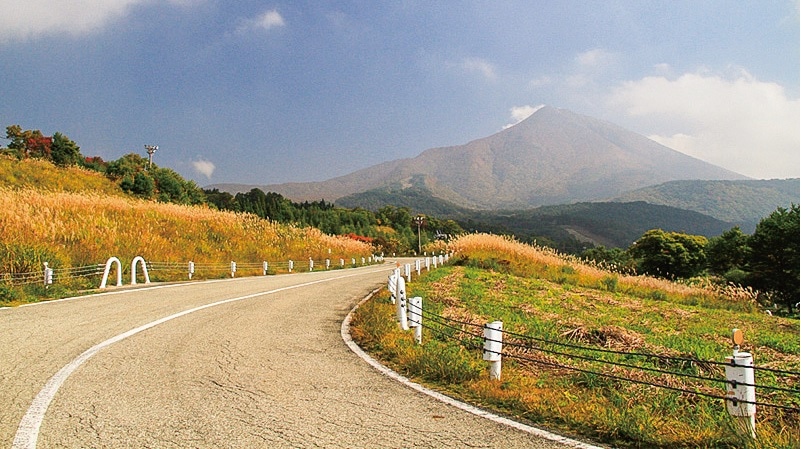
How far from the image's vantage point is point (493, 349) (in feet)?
19.6

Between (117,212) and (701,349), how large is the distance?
2279 cm

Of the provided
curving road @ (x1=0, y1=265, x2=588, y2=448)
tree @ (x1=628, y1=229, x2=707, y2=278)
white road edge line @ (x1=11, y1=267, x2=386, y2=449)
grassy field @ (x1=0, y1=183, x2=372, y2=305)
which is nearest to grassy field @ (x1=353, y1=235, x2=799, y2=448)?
curving road @ (x1=0, y1=265, x2=588, y2=448)

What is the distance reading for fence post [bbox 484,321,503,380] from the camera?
5914 millimetres

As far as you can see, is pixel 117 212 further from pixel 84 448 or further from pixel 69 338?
pixel 84 448

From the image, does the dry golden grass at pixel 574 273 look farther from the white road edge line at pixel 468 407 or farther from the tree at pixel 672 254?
the tree at pixel 672 254

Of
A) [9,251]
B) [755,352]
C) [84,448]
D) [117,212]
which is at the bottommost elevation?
[755,352]

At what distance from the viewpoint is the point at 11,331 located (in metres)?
8.15

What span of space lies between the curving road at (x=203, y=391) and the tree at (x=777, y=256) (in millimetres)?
34290

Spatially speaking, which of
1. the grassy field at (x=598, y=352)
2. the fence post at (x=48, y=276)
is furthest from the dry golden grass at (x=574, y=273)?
the fence post at (x=48, y=276)

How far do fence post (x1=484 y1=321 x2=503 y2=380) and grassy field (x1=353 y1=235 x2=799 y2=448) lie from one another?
14 centimetres


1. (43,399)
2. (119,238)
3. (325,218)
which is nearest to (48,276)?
(119,238)

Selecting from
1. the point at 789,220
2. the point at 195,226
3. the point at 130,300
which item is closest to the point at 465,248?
the point at 195,226

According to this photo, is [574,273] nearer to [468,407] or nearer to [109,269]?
[109,269]

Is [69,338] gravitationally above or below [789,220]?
below
